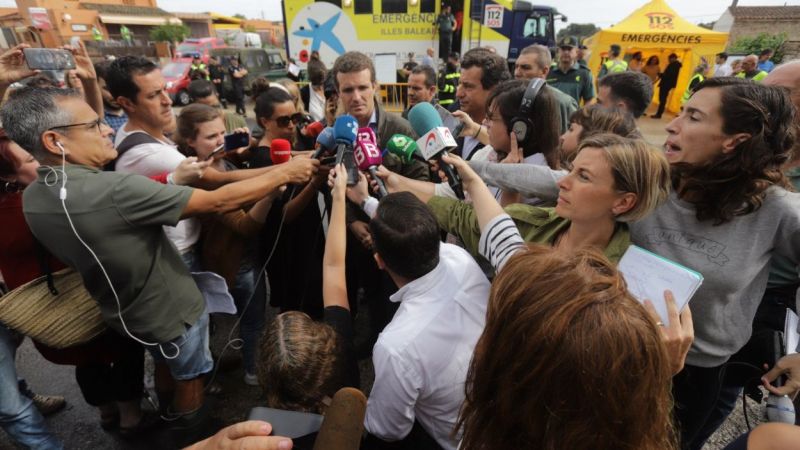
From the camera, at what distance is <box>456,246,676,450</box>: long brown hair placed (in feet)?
2.16

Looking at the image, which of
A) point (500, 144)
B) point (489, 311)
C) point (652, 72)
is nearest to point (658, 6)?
point (652, 72)

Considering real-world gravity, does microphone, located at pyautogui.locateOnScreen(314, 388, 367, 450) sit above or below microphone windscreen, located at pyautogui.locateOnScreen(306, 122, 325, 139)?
below

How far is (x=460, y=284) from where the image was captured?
1.37 m

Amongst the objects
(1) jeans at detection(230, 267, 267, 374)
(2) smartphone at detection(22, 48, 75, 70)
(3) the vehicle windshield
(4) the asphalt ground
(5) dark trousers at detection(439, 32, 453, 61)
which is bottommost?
(4) the asphalt ground

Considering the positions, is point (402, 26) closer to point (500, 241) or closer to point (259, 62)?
point (259, 62)

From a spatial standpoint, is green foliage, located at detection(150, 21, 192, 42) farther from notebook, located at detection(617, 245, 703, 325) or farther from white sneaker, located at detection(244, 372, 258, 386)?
notebook, located at detection(617, 245, 703, 325)

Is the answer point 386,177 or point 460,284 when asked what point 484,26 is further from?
point 460,284

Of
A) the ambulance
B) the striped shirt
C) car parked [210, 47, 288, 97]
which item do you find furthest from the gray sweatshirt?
car parked [210, 47, 288, 97]

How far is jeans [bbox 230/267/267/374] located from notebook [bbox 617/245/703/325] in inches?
84.9

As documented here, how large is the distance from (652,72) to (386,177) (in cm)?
1274

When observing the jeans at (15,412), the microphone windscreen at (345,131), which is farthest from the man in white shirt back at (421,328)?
the jeans at (15,412)

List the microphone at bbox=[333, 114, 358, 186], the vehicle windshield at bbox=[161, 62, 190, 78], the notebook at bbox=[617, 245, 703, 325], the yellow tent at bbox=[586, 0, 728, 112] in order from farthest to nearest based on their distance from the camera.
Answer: the vehicle windshield at bbox=[161, 62, 190, 78]
the yellow tent at bbox=[586, 0, 728, 112]
the microphone at bbox=[333, 114, 358, 186]
the notebook at bbox=[617, 245, 703, 325]

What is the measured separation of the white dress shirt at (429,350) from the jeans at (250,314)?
1447mm

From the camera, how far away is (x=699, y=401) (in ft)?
5.40
